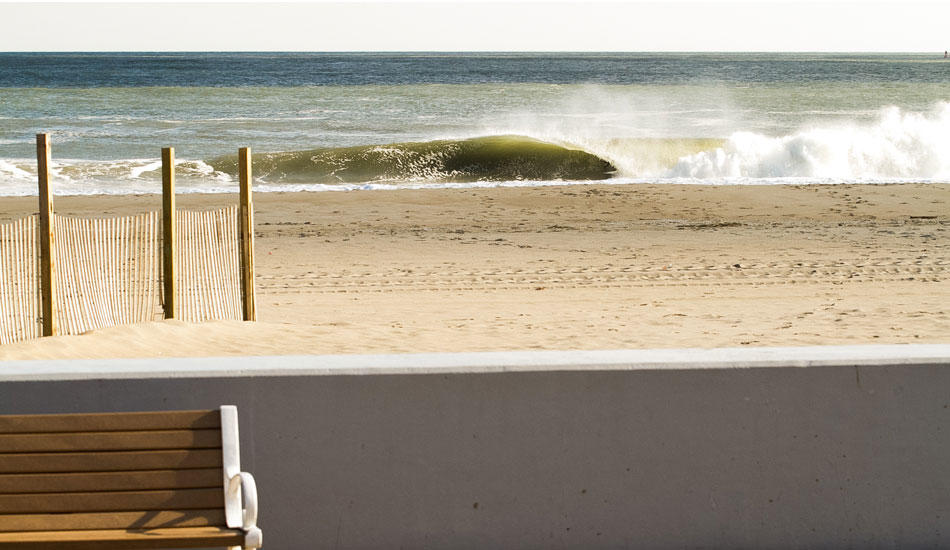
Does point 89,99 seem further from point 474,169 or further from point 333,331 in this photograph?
point 333,331

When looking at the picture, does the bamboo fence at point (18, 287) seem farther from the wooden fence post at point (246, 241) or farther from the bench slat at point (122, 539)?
the bench slat at point (122, 539)

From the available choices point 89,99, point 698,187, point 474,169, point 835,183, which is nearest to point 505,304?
point 698,187

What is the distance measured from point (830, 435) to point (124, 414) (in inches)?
81.0

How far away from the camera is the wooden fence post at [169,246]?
7.42 m

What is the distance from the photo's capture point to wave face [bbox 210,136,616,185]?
23.5 meters

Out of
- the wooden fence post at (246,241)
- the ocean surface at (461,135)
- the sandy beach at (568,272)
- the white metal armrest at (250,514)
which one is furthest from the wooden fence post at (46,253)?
the ocean surface at (461,135)

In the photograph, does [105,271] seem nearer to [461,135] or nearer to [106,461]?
[106,461]

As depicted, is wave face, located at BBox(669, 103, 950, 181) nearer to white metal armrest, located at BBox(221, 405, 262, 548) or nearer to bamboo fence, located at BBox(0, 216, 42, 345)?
bamboo fence, located at BBox(0, 216, 42, 345)

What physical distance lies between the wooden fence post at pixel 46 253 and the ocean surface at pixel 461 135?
492 inches

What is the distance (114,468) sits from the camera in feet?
9.39

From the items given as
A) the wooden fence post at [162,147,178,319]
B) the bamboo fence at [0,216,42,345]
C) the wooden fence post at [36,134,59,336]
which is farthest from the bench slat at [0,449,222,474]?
the wooden fence post at [162,147,178,319]

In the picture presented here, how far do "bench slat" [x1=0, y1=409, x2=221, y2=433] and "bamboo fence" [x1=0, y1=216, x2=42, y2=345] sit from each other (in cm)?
423

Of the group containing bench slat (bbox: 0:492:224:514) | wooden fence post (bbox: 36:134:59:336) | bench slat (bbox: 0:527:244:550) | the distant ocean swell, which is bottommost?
bench slat (bbox: 0:527:244:550)

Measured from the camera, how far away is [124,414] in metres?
2.87
